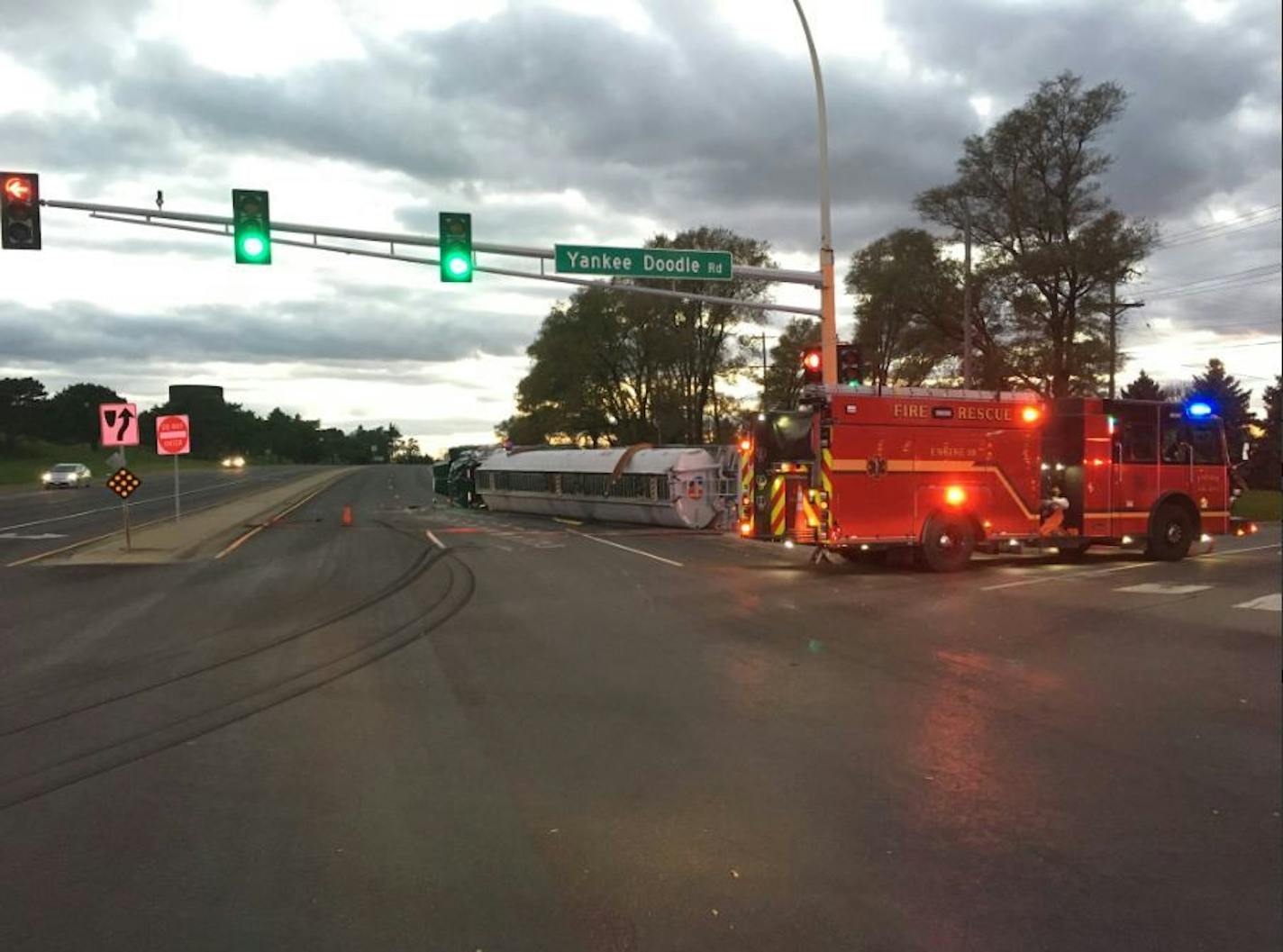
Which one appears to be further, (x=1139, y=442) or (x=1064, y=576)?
(x=1139, y=442)

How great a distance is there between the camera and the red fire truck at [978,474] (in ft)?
51.8

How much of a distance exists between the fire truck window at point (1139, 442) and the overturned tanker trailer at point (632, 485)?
A: 975 cm

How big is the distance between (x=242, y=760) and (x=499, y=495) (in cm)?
3128

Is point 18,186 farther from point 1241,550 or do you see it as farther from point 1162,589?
point 1241,550

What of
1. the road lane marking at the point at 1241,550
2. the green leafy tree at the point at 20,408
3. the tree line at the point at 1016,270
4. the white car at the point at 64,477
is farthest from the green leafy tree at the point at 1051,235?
the green leafy tree at the point at 20,408

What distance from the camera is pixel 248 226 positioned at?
58.0ft

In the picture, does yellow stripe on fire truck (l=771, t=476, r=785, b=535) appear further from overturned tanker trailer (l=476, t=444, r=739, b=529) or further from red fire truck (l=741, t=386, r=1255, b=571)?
overturned tanker trailer (l=476, t=444, r=739, b=529)

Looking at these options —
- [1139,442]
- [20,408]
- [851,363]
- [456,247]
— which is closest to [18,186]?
[456,247]

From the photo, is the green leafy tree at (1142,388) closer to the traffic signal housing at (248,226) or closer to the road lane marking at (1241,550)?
the road lane marking at (1241,550)

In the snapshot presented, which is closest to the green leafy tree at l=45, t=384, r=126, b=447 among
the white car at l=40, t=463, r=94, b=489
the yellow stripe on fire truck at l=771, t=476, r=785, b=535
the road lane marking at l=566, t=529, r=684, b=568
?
the white car at l=40, t=463, r=94, b=489

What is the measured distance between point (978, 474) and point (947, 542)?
1.33 m

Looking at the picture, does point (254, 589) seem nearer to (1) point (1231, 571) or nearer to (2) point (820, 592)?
(2) point (820, 592)

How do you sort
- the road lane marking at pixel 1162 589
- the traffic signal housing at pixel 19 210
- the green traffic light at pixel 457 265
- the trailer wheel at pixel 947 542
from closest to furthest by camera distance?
1. the road lane marking at pixel 1162 589
2. the trailer wheel at pixel 947 542
3. the traffic signal housing at pixel 19 210
4. the green traffic light at pixel 457 265

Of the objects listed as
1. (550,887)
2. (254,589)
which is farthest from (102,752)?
(254,589)
